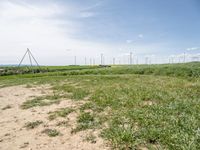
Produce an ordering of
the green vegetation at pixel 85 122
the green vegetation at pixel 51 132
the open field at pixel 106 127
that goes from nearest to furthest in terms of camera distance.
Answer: the open field at pixel 106 127
the green vegetation at pixel 51 132
the green vegetation at pixel 85 122

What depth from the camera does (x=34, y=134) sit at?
5.77m

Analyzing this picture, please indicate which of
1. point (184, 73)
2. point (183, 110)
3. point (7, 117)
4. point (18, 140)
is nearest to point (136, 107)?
point (183, 110)

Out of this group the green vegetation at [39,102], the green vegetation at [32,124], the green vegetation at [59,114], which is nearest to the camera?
the green vegetation at [32,124]

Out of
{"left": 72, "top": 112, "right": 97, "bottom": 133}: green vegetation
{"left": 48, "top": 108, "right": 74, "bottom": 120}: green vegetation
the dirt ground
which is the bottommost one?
the dirt ground

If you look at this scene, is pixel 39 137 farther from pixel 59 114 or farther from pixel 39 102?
pixel 39 102

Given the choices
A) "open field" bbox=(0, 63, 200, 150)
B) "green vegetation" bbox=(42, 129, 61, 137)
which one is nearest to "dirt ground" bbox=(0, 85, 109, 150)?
"open field" bbox=(0, 63, 200, 150)

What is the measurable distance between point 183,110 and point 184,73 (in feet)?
62.6

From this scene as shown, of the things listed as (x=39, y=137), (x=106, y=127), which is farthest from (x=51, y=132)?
(x=106, y=127)

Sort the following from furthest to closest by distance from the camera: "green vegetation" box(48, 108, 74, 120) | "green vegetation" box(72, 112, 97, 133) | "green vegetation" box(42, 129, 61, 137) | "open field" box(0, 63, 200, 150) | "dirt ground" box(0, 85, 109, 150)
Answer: "green vegetation" box(48, 108, 74, 120)
"green vegetation" box(72, 112, 97, 133)
"green vegetation" box(42, 129, 61, 137)
"dirt ground" box(0, 85, 109, 150)
"open field" box(0, 63, 200, 150)

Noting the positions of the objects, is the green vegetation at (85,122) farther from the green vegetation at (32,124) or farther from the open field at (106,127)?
the green vegetation at (32,124)

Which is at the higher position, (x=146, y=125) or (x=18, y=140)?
(x=146, y=125)

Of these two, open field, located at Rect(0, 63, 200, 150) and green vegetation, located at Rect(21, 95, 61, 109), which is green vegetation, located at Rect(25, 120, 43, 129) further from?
green vegetation, located at Rect(21, 95, 61, 109)

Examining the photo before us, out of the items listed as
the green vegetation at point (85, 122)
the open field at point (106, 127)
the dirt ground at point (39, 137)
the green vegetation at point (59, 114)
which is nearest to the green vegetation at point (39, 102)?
the open field at point (106, 127)

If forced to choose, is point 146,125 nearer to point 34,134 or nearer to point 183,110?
point 183,110
